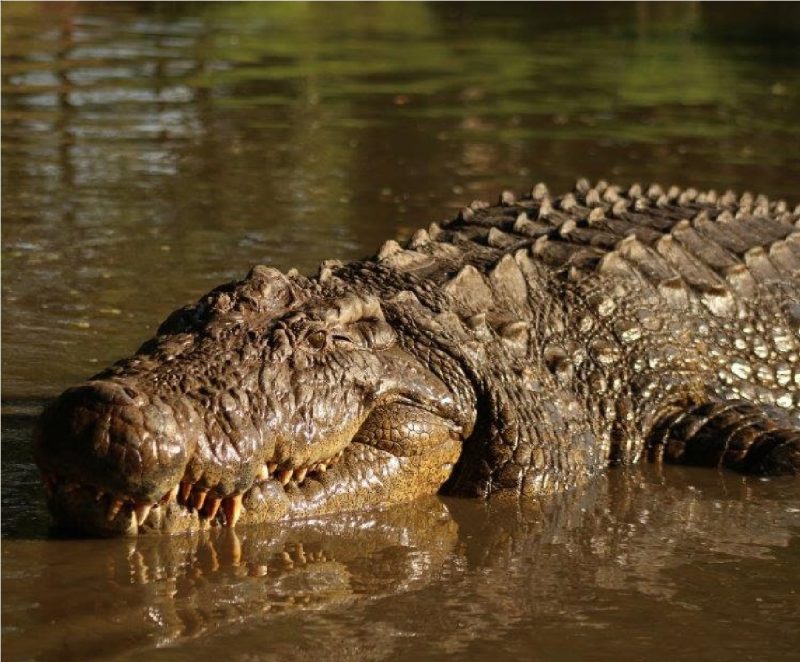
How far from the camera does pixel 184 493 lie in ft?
16.5

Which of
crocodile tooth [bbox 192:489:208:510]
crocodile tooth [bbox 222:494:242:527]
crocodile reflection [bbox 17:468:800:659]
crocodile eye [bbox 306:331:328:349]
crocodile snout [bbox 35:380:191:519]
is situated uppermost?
crocodile eye [bbox 306:331:328:349]

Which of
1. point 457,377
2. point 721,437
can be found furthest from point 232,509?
point 721,437

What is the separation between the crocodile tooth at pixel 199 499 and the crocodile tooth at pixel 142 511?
0.16m

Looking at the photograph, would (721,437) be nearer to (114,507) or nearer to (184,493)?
(184,493)

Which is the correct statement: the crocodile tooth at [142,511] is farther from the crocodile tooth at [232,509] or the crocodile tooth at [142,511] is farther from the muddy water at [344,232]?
the crocodile tooth at [232,509]

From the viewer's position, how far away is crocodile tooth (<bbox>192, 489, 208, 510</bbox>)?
5.03m

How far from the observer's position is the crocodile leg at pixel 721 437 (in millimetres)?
6453

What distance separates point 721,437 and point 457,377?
55.2 inches

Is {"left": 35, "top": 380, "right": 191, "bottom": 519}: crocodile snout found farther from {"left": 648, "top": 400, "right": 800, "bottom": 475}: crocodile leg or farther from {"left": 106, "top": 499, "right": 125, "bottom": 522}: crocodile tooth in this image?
{"left": 648, "top": 400, "right": 800, "bottom": 475}: crocodile leg

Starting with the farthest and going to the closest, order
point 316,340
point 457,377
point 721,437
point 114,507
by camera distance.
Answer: point 721,437 → point 457,377 → point 316,340 → point 114,507

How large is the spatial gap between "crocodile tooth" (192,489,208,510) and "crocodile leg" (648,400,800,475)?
2349 millimetres

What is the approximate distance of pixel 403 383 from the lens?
5.66 meters

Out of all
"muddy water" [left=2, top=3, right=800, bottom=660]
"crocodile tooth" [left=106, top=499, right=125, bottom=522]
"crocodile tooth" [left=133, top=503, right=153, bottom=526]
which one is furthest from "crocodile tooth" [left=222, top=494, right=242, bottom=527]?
"crocodile tooth" [left=106, top=499, right=125, bottom=522]

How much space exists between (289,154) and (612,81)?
8046 mm
